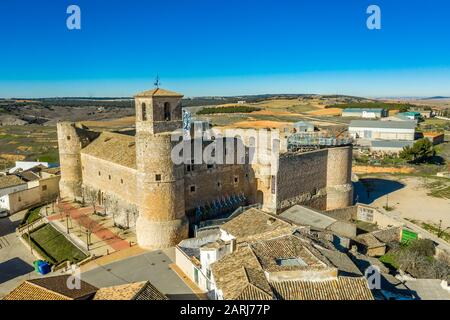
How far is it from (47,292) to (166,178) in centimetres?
883

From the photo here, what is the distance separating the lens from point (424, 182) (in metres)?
40.3

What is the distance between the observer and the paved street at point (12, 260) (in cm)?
2007

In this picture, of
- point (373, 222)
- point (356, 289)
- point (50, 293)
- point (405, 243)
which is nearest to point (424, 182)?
point (373, 222)

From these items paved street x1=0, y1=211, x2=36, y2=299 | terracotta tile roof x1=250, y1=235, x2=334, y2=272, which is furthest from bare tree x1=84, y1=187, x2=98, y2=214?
terracotta tile roof x1=250, y1=235, x2=334, y2=272

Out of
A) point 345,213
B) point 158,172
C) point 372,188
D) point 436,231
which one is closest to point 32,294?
point 158,172

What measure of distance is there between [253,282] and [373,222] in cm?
1810

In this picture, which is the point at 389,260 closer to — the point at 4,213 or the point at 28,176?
the point at 4,213

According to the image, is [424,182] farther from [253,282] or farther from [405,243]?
[253,282]

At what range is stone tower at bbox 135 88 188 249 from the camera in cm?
2098

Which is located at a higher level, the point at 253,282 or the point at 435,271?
the point at 253,282

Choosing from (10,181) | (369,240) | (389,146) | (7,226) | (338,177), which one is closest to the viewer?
(369,240)

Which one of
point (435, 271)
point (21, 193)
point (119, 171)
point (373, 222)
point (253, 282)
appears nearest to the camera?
point (253, 282)

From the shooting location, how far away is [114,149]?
2872cm

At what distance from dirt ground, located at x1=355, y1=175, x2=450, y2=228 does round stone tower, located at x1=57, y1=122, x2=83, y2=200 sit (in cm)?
2410
